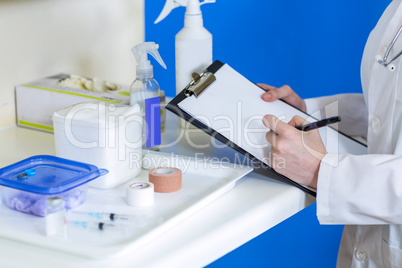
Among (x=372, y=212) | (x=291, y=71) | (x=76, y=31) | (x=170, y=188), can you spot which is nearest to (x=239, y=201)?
(x=170, y=188)

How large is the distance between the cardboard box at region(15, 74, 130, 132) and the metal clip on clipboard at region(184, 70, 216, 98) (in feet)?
0.60

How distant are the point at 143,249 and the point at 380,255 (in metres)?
0.52

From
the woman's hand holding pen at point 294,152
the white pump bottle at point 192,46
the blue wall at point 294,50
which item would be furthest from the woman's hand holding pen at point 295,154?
the blue wall at point 294,50

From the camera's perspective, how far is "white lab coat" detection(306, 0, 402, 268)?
93 cm

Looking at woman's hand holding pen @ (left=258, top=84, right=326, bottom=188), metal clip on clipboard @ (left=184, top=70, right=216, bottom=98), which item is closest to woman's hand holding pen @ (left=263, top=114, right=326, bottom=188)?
woman's hand holding pen @ (left=258, top=84, right=326, bottom=188)

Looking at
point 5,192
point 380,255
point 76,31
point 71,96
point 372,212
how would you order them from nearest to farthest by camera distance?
point 5,192 → point 372,212 → point 380,255 → point 71,96 → point 76,31

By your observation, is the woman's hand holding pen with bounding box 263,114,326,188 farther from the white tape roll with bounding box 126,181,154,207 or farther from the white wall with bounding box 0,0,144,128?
the white wall with bounding box 0,0,144,128

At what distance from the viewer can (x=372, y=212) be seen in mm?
935

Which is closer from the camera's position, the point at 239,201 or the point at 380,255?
the point at 239,201

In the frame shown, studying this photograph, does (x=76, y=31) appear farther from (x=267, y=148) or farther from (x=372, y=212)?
(x=372, y=212)

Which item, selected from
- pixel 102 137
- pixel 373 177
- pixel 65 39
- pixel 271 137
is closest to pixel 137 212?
pixel 102 137

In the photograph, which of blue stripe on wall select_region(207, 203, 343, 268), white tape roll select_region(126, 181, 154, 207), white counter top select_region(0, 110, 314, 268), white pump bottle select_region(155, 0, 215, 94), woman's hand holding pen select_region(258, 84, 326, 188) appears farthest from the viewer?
blue stripe on wall select_region(207, 203, 343, 268)

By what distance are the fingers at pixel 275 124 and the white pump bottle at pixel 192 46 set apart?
0.26 m

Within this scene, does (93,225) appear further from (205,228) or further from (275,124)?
(275,124)
